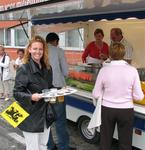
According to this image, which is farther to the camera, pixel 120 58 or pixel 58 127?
pixel 58 127

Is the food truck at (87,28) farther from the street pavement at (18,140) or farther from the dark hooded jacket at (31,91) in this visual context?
the dark hooded jacket at (31,91)

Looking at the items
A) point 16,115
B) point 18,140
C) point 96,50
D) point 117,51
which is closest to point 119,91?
point 117,51

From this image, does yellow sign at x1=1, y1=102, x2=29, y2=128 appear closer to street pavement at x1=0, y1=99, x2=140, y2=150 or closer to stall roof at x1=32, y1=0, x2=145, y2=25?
stall roof at x1=32, y1=0, x2=145, y2=25

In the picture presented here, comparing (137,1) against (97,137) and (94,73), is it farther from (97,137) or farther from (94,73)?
(97,137)

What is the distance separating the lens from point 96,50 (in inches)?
274

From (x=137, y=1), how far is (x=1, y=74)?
5.56 meters

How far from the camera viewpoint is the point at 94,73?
5938 mm

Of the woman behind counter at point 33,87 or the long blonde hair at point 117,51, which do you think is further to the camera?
the long blonde hair at point 117,51

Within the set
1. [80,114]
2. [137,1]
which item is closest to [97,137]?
[80,114]

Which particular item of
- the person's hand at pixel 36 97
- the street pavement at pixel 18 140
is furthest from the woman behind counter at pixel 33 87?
the street pavement at pixel 18 140

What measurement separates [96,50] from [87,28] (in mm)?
1791

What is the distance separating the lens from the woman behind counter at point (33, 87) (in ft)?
12.0

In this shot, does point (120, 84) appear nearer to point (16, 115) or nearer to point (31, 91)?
point (31, 91)

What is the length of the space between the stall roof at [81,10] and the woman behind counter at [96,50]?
473 mm
